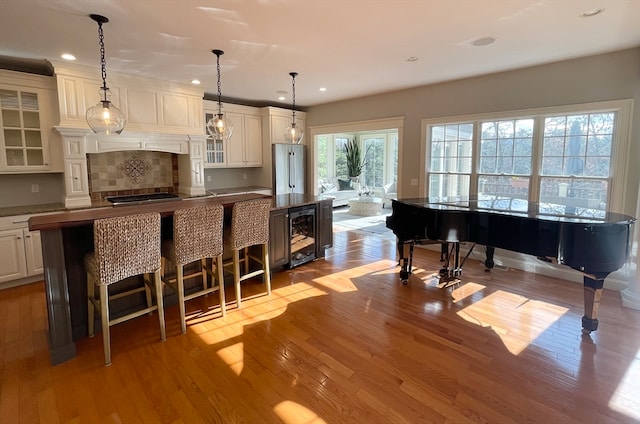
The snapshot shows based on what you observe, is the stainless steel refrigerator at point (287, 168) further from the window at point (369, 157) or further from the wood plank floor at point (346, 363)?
the wood plank floor at point (346, 363)

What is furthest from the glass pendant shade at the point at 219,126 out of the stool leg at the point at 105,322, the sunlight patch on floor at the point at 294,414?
the sunlight patch on floor at the point at 294,414

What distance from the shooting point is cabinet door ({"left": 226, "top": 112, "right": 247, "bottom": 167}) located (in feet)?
21.1

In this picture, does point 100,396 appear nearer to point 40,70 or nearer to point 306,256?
point 306,256

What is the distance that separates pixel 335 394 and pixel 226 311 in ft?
5.17

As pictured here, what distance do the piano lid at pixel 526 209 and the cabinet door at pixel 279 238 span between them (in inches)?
61.7

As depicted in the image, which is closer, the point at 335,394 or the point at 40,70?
the point at 335,394

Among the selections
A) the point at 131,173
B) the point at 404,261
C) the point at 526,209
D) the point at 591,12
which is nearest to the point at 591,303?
the point at 526,209

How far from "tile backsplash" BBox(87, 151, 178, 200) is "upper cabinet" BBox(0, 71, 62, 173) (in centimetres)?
63

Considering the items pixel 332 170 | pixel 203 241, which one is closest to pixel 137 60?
pixel 203 241

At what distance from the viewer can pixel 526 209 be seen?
10.9 ft

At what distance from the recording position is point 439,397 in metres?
2.10

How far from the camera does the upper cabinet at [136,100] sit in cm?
412

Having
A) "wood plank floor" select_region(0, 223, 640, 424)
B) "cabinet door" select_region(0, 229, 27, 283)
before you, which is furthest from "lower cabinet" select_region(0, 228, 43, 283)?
"wood plank floor" select_region(0, 223, 640, 424)

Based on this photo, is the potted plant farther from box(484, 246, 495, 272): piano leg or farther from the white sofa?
box(484, 246, 495, 272): piano leg
